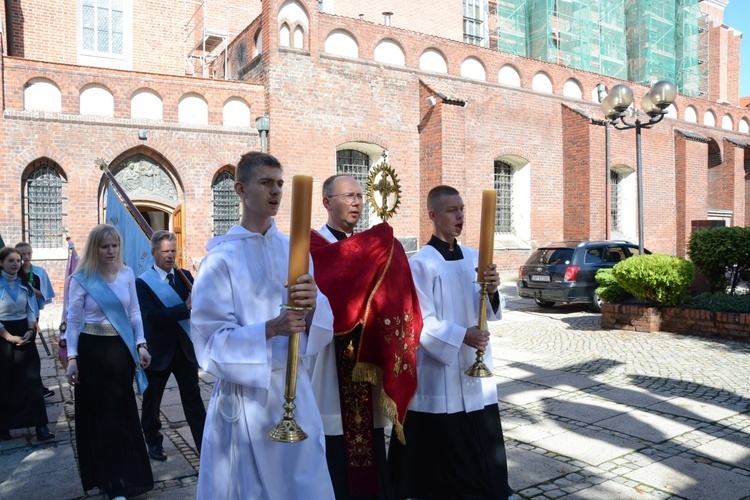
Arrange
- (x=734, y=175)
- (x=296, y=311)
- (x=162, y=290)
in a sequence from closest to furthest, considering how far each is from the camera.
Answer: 1. (x=296, y=311)
2. (x=162, y=290)
3. (x=734, y=175)

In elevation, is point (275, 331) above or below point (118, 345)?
above

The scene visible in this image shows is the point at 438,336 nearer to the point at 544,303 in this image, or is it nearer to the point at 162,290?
the point at 162,290

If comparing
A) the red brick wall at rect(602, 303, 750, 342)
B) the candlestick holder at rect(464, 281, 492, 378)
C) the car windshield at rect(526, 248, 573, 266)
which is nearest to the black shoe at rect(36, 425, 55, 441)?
the candlestick holder at rect(464, 281, 492, 378)

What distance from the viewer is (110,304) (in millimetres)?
4141

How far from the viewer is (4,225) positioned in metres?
13.0

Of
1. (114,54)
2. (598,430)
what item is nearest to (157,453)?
(598,430)

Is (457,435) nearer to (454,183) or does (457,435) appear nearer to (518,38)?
(454,183)

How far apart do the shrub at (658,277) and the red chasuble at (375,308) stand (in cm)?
780

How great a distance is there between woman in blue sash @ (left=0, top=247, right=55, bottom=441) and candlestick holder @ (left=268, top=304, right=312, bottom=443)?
4.14m

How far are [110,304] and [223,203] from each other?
11.4 meters

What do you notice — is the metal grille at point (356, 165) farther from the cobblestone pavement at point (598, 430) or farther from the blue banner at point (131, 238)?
the cobblestone pavement at point (598, 430)

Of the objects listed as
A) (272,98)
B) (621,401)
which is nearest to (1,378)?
(621,401)

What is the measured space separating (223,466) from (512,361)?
6182 millimetres

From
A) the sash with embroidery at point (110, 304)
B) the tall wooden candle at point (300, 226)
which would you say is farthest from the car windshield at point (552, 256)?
the tall wooden candle at point (300, 226)
